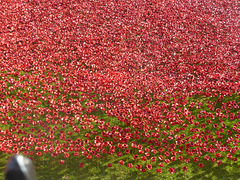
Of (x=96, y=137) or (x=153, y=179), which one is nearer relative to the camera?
(x=153, y=179)

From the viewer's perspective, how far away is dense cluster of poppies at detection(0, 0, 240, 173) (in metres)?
7.40

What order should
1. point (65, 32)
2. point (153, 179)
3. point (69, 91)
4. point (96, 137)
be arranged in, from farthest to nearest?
1. point (65, 32)
2. point (69, 91)
3. point (96, 137)
4. point (153, 179)

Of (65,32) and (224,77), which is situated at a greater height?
(65,32)

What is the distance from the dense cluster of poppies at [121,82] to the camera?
24.3ft

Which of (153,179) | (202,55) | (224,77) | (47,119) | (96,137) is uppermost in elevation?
(202,55)

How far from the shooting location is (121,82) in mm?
9664

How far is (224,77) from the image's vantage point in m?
10.3

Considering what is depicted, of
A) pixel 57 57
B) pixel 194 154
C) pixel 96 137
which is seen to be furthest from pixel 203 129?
pixel 57 57

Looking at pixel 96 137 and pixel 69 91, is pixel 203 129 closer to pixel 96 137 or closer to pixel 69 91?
pixel 96 137

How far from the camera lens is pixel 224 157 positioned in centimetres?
733

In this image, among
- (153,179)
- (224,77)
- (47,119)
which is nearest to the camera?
(153,179)

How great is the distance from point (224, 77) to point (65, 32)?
7.37 meters

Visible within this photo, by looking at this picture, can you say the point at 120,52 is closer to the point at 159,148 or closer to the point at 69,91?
the point at 69,91

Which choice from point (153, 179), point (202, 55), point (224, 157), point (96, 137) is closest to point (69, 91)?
point (96, 137)
